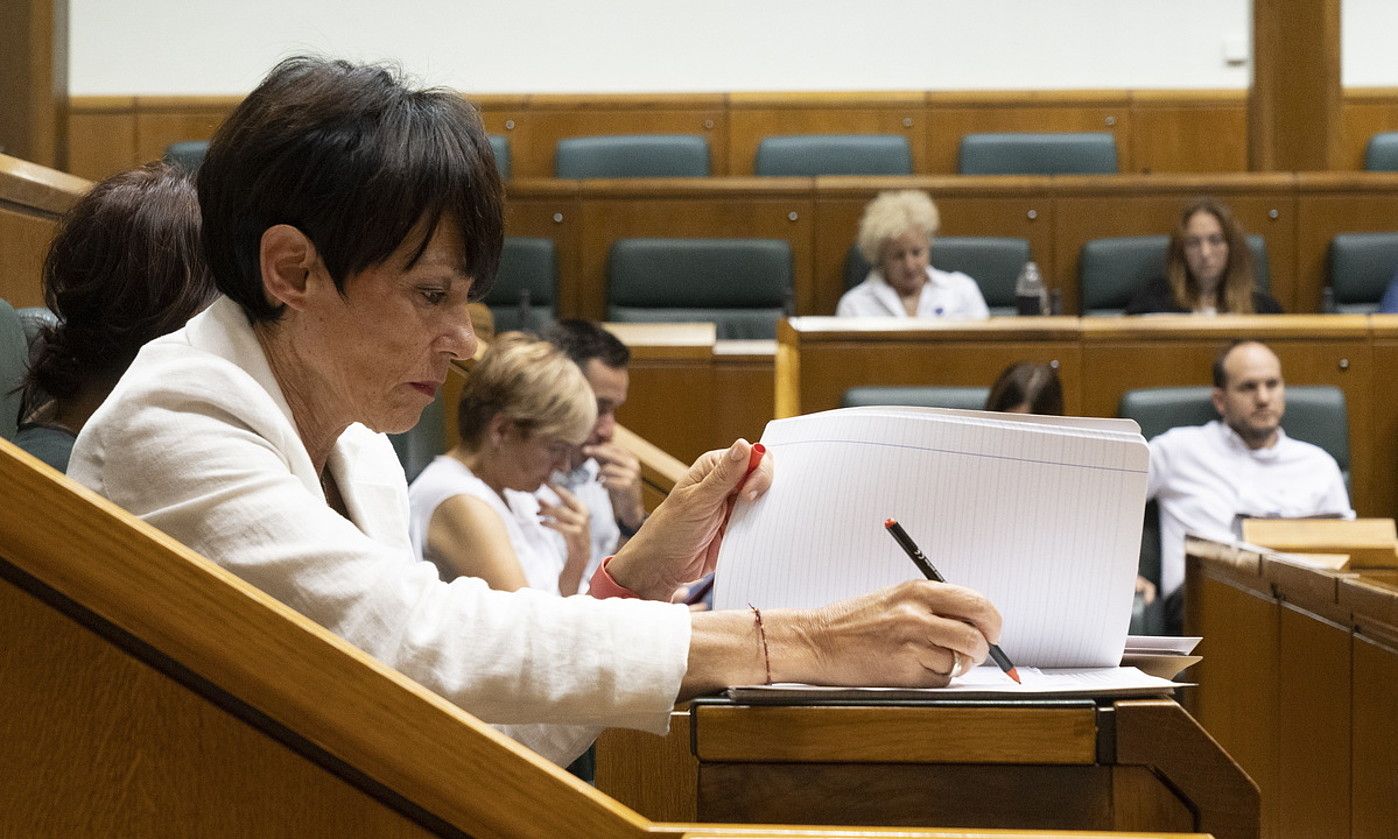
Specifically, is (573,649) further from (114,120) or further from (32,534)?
(114,120)

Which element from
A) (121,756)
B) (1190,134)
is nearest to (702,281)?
(1190,134)

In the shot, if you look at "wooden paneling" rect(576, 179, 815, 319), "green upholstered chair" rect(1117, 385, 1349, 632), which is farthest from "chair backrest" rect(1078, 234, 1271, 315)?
"green upholstered chair" rect(1117, 385, 1349, 632)

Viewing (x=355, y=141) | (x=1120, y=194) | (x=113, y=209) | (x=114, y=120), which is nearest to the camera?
(x=355, y=141)

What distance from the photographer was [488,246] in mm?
703

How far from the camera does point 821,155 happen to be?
3.75 m

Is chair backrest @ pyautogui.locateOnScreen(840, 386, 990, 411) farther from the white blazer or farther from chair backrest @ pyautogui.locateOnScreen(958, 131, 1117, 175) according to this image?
the white blazer

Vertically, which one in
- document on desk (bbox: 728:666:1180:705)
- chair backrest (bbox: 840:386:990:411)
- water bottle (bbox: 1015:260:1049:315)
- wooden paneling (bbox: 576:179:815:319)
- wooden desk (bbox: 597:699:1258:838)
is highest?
wooden paneling (bbox: 576:179:815:319)

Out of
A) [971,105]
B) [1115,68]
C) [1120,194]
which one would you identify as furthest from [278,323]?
[1115,68]

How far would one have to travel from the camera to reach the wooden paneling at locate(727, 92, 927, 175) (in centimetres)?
403

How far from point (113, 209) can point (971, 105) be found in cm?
333

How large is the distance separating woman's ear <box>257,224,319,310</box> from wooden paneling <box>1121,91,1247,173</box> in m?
3.64

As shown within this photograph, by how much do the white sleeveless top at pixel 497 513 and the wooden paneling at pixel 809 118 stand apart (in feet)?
7.57

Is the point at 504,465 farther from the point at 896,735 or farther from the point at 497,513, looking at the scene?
the point at 896,735

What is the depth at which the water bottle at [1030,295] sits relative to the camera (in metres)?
2.83
